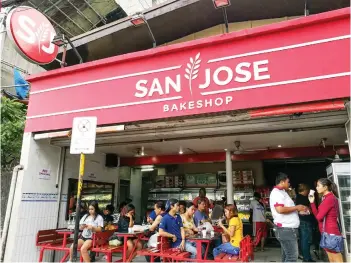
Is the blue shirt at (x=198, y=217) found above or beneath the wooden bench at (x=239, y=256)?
above

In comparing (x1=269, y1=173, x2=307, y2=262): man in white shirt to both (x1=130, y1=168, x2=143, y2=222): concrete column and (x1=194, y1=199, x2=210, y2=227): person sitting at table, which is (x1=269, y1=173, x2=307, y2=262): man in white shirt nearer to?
(x1=194, y1=199, x2=210, y2=227): person sitting at table

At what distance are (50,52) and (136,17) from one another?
2628 millimetres

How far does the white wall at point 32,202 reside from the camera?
646cm

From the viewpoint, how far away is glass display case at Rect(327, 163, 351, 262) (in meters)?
5.79

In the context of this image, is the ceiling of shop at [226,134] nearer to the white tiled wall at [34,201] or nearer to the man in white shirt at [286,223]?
the white tiled wall at [34,201]

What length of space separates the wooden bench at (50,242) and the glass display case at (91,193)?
728mm

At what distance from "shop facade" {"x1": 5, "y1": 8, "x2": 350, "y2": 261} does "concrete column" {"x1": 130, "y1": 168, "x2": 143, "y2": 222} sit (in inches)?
170

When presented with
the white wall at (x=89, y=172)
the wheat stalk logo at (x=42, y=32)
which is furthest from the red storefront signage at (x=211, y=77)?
the white wall at (x=89, y=172)

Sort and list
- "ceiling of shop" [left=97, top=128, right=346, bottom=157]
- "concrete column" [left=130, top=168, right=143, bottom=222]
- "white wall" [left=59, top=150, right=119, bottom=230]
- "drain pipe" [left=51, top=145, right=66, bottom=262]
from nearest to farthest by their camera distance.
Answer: "ceiling of shop" [left=97, top=128, right=346, bottom=157] → "drain pipe" [left=51, top=145, right=66, bottom=262] → "white wall" [left=59, top=150, right=119, bottom=230] → "concrete column" [left=130, top=168, right=143, bottom=222]

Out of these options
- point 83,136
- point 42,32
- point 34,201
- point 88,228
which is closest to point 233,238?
point 88,228

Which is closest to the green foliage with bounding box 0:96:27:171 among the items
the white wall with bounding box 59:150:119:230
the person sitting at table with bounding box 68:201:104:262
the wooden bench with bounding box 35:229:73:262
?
the white wall with bounding box 59:150:119:230

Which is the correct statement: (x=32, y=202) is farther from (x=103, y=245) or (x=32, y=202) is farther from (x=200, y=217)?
(x=200, y=217)

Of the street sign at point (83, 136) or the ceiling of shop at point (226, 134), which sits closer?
the street sign at point (83, 136)

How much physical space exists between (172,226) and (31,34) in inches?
236
